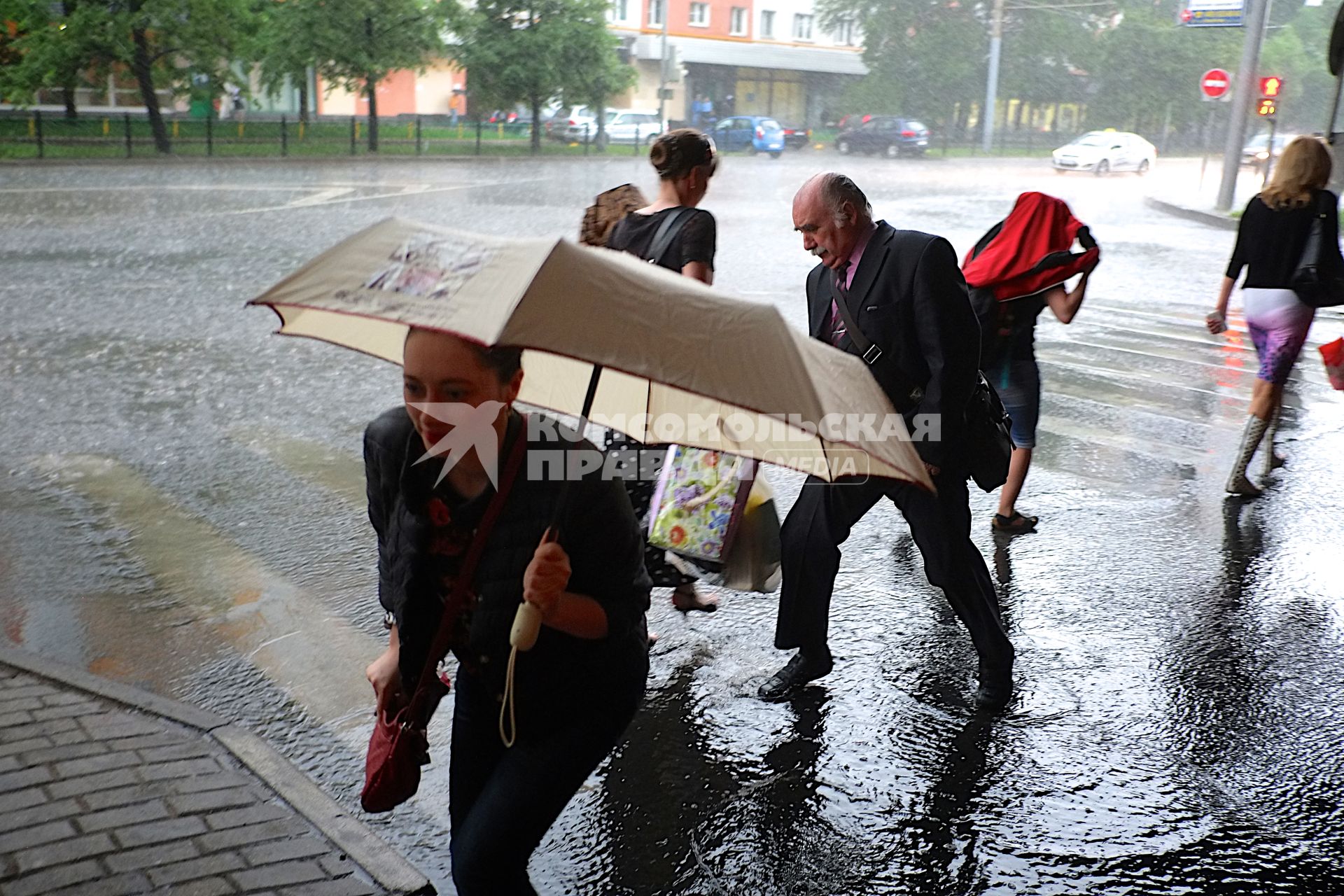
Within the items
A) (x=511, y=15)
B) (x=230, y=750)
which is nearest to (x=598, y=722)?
(x=230, y=750)

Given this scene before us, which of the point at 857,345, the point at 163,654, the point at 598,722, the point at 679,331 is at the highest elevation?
the point at 679,331

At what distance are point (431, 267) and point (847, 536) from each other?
239 cm

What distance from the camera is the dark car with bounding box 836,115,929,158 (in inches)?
2013

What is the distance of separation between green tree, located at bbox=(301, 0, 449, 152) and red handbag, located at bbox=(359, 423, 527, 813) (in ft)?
121

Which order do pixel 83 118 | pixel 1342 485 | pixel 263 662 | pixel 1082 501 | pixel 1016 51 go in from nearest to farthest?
pixel 263 662, pixel 1082 501, pixel 1342 485, pixel 83 118, pixel 1016 51

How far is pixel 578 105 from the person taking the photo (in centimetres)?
4512

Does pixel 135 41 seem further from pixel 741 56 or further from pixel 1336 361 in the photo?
pixel 741 56

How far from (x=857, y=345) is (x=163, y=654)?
2772 millimetres

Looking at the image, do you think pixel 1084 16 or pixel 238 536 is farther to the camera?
pixel 1084 16

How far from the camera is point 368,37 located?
37062 mm

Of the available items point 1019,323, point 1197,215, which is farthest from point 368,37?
point 1019,323

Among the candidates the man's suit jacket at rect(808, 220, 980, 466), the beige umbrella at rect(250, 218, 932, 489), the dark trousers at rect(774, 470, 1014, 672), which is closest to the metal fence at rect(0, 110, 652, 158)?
the dark trousers at rect(774, 470, 1014, 672)

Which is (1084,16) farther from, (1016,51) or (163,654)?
(163,654)

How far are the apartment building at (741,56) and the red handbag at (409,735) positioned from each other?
207 ft
